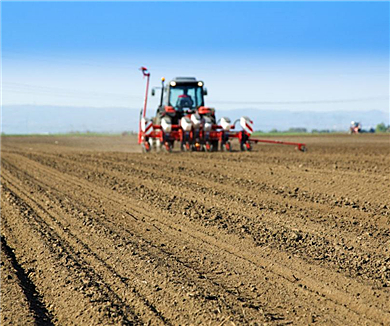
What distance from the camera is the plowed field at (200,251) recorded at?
527cm

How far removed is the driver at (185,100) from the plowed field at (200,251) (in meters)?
10.7

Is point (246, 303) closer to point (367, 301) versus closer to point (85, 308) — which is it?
point (367, 301)

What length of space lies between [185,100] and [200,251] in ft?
57.7

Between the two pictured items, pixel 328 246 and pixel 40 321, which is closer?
pixel 40 321

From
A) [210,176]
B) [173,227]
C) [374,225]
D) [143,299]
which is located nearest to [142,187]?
[210,176]

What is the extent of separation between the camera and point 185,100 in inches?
962

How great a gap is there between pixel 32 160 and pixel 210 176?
9740 mm

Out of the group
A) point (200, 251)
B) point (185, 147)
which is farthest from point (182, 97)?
point (200, 251)

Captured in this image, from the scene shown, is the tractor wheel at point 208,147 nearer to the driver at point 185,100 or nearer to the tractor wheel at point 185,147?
the tractor wheel at point 185,147

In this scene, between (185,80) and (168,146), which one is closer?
(168,146)

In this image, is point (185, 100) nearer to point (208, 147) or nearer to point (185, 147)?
point (185, 147)

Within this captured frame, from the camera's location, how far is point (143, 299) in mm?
5551

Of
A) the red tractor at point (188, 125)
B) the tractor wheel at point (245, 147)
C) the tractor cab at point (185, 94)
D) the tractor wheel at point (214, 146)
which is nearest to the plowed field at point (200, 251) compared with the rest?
the red tractor at point (188, 125)

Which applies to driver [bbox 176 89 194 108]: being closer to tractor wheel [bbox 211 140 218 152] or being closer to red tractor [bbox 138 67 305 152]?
red tractor [bbox 138 67 305 152]
